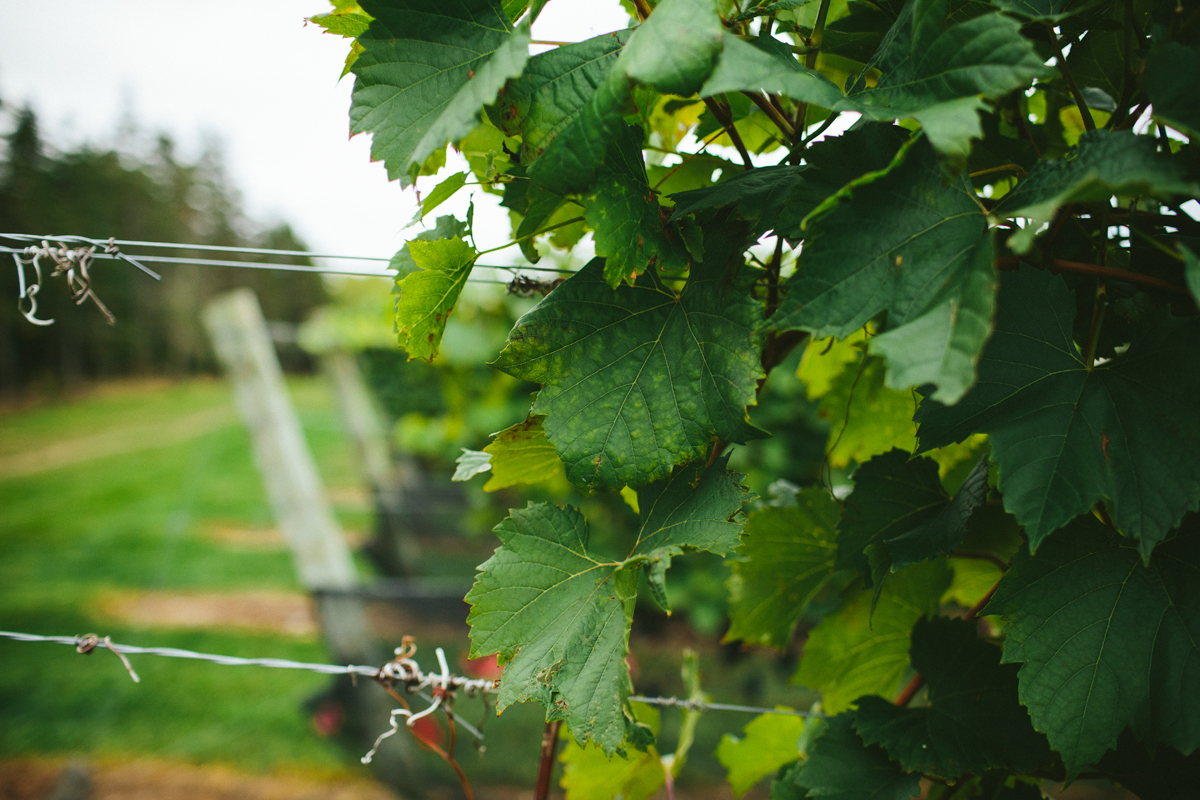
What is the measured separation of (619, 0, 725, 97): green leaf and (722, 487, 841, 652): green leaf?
724 millimetres

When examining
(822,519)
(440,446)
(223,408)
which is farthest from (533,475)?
(223,408)

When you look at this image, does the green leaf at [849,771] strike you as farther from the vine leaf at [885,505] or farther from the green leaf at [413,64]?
the green leaf at [413,64]

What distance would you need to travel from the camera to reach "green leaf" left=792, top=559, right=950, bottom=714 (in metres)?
1.06

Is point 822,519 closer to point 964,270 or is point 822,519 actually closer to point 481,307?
point 964,270

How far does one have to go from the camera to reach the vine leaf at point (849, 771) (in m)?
0.89

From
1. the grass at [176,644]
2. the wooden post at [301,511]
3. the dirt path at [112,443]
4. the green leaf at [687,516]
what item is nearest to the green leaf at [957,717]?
the green leaf at [687,516]

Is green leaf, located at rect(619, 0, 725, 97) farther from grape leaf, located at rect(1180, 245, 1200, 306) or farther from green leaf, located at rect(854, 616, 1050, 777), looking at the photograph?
green leaf, located at rect(854, 616, 1050, 777)

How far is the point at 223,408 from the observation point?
54.6ft

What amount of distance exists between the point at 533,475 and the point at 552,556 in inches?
6.4

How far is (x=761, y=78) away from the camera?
562 mm

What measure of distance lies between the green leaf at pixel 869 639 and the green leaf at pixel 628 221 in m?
0.69

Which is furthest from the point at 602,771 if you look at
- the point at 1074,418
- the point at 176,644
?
the point at 176,644

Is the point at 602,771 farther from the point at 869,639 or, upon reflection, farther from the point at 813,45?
the point at 813,45

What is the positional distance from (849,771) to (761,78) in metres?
0.90
